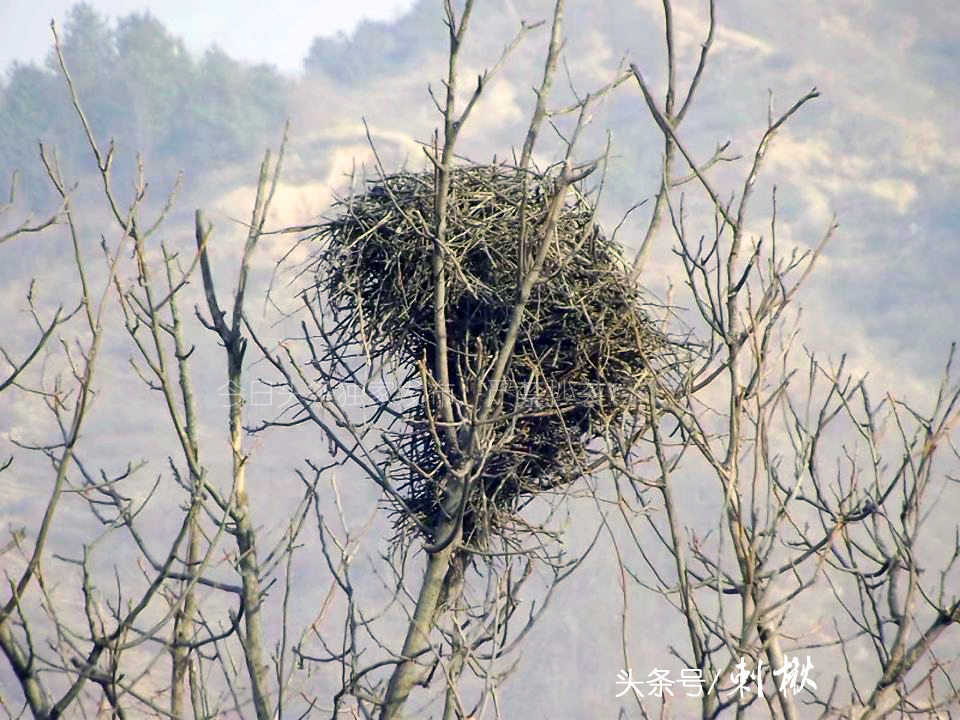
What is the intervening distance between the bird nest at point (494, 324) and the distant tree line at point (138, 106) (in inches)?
1582

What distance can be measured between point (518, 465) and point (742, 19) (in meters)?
52.1

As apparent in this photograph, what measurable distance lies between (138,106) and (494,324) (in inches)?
1696

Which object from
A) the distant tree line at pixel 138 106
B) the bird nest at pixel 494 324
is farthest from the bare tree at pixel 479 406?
the distant tree line at pixel 138 106

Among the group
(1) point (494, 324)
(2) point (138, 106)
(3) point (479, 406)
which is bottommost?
(3) point (479, 406)

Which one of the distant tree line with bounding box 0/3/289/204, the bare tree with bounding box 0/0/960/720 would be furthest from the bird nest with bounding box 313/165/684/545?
the distant tree line with bounding box 0/3/289/204

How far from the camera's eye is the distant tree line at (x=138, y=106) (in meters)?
42.0

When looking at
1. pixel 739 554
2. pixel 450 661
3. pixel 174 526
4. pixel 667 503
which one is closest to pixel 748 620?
pixel 739 554

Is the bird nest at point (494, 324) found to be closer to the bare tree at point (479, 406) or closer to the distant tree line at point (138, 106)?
the bare tree at point (479, 406)

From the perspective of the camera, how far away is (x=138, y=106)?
4319 centimetres

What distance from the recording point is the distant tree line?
4203cm

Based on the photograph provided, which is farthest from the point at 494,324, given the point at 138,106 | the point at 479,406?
the point at 138,106

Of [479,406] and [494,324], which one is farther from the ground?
[494,324]

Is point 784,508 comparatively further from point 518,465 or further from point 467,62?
point 467,62

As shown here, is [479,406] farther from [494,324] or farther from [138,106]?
[138,106]
